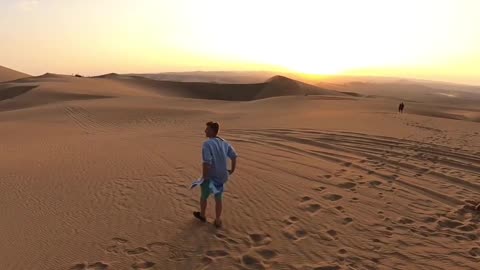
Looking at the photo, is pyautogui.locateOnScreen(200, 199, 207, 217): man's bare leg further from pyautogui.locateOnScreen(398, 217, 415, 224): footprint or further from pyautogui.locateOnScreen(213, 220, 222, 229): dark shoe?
pyautogui.locateOnScreen(398, 217, 415, 224): footprint

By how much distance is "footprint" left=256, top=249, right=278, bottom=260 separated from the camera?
5.42 meters

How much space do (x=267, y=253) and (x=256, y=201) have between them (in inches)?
77.8

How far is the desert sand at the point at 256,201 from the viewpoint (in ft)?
18.0

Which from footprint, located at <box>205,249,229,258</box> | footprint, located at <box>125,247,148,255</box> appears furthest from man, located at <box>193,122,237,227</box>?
footprint, located at <box>125,247,148,255</box>

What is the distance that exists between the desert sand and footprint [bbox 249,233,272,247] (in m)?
0.03

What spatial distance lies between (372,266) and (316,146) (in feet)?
22.9

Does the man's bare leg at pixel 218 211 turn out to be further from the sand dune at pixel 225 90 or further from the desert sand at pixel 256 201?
the sand dune at pixel 225 90

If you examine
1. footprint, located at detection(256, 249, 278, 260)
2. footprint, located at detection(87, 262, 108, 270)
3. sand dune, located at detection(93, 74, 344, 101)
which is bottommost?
footprint, located at detection(87, 262, 108, 270)

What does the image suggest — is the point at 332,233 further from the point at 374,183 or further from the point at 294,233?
the point at 374,183

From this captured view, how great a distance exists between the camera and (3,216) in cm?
680

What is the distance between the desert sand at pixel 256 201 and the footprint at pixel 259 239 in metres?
0.03

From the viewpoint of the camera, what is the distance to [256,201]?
747 centimetres

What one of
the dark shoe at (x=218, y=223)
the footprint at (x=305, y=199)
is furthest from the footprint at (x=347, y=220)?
the dark shoe at (x=218, y=223)

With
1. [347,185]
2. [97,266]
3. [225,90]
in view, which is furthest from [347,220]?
[225,90]
